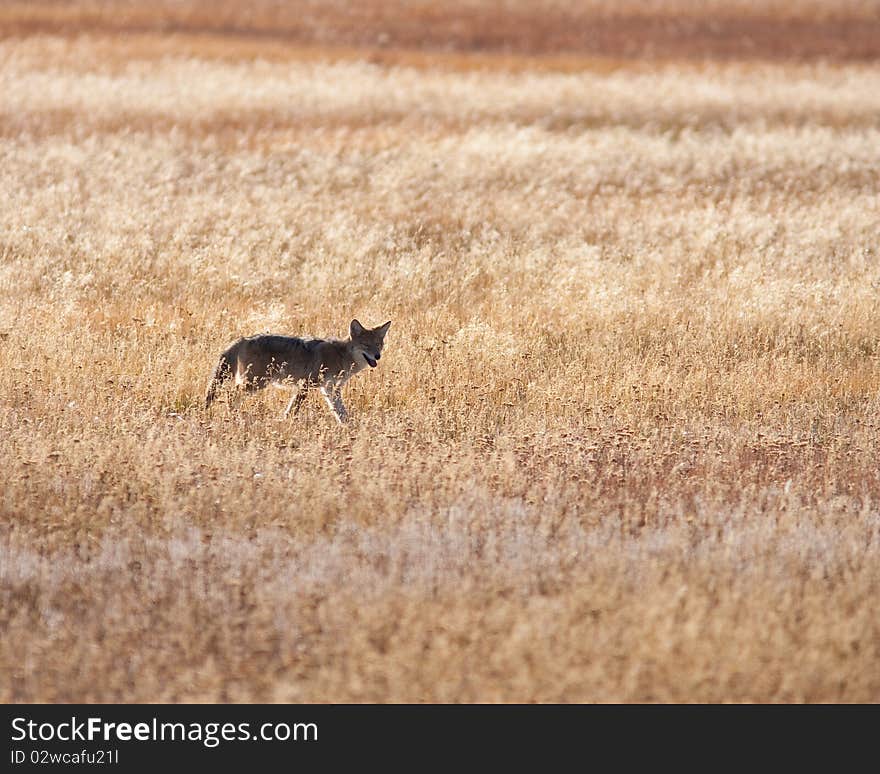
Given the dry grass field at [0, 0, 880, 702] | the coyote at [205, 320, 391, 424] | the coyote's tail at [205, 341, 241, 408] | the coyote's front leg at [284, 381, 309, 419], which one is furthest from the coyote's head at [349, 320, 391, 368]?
the coyote's tail at [205, 341, 241, 408]

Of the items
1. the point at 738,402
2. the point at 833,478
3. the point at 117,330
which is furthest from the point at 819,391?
the point at 117,330

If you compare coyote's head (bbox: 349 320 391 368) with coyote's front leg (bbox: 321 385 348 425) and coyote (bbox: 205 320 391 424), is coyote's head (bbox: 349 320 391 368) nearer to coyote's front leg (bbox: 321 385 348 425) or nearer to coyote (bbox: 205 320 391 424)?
coyote (bbox: 205 320 391 424)

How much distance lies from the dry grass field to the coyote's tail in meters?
0.14

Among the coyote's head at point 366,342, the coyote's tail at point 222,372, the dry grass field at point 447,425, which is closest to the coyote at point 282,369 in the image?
the coyote's tail at point 222,372

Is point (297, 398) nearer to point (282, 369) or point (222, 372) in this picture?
point (282, 369)

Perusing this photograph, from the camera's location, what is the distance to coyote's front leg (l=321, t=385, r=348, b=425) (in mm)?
8828

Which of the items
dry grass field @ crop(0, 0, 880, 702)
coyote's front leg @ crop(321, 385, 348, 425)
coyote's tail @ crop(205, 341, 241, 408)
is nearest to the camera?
dry grass field @ crop(0, 0, 880, 702)

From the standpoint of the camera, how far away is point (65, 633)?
539 cm

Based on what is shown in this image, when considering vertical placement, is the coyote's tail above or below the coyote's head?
below

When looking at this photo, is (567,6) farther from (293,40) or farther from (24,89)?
(24,89)

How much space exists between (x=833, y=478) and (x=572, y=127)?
19858 mm

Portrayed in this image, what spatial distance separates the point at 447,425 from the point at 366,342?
3.56 ft

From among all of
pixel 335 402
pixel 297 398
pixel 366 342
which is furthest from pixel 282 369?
pixel 366 342
